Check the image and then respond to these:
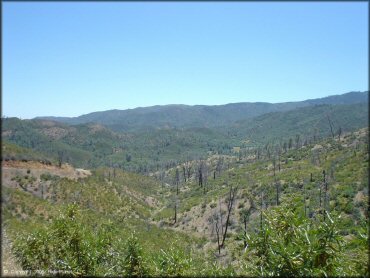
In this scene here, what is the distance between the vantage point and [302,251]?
26.0 ft

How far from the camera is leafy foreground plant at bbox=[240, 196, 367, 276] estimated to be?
787cm

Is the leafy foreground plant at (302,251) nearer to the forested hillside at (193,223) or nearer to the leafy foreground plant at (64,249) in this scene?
the forested hillside at (193,223)

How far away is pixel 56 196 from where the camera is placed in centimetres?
6425

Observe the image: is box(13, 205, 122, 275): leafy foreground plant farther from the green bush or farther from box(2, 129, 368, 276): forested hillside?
the green bush

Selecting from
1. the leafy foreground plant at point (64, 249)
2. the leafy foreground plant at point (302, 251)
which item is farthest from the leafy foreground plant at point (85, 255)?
the leafy foreground plant at point (302, 251)

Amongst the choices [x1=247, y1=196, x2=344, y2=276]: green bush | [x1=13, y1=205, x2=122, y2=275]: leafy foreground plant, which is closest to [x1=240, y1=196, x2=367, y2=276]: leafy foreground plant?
[x1=247, y1=196, x2=344, y2=276]: green bush

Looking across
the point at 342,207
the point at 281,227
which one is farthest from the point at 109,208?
Answer: the point at 281,227

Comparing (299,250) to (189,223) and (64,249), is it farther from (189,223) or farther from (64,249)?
(189,223)

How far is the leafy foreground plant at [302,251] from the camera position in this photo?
25.8ft

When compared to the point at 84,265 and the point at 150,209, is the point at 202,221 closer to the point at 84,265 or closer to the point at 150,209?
the point at 150,209

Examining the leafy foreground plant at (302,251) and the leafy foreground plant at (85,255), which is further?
the leafy foreground plant at (85,255)

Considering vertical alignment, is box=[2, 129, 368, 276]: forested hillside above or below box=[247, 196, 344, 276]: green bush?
below

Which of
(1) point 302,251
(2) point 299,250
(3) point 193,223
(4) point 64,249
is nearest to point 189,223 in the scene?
(3) point 193,223

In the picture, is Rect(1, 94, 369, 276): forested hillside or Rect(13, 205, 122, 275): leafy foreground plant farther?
Rect(13, 205, 122, 275): leafy foreground plant
